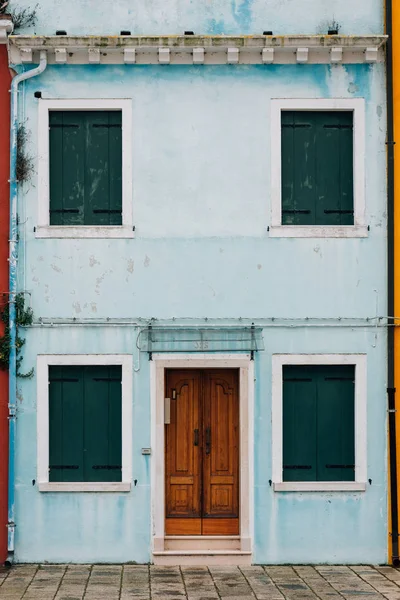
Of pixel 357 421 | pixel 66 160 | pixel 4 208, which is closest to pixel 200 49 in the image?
pixel 66 160

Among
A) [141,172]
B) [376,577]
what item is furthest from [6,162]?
[376,577]

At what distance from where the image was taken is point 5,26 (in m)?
12.8

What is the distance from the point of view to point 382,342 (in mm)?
12922

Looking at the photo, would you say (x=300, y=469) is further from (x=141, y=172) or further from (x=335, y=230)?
(x=141, y=172)

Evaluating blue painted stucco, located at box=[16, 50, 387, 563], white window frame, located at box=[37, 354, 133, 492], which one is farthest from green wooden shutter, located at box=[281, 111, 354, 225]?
white window frame, located at box=[37, 354, 133, 492]

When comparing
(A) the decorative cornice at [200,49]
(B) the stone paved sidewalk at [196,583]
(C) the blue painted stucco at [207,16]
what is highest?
(C) the blue painted stucco at [207,16]

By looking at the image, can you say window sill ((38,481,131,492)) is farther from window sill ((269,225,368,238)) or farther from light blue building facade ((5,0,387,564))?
window sill ((269,225,368,238))

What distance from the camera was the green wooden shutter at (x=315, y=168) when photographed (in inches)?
514

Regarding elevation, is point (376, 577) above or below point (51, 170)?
below

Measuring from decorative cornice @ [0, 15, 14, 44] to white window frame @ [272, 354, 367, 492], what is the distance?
5.41 metres

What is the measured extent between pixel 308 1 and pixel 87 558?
7790 millimetres

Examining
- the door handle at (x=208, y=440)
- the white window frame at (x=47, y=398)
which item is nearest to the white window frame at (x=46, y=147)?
the white window frame at (x=47, y=398)

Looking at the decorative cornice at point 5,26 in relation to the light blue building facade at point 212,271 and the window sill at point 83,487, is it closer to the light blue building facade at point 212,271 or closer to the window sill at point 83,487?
the light blue building facade at point 212,271

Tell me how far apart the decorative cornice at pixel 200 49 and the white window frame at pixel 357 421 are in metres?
→ 3.88
